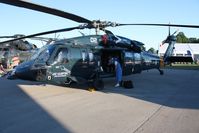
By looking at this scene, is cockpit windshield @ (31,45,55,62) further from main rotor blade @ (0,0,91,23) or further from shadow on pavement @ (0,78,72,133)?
shadow on pavement @ (0,78,72,133)

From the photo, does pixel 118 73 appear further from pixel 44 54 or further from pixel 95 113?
pixel 95 113

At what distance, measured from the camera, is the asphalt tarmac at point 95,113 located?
24.0 ft

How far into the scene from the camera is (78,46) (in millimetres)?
15375

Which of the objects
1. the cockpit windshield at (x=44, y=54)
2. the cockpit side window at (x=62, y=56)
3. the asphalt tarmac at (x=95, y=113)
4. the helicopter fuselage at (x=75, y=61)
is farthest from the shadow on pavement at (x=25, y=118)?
the cockpit side window at (x=62, y=56)

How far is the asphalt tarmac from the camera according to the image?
7.32m

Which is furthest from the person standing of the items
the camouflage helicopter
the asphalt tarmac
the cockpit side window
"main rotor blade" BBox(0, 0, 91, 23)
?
the asphalt tarmac

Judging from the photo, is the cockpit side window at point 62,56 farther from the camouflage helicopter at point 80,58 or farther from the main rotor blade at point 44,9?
the main rotor blade at point 44,9

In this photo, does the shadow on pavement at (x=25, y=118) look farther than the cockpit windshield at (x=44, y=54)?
No

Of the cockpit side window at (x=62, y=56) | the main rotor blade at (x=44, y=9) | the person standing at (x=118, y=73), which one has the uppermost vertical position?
the main rotor blade at (x=44, y=9)

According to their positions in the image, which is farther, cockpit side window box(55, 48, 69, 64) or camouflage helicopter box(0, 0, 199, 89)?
cockpit side window box(55, 48, 69, 64)

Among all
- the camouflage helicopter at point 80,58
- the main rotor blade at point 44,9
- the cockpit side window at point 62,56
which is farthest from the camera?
the cockpit side window at point 62,56

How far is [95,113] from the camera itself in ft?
29.6

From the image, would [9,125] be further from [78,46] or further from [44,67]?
[78,46]

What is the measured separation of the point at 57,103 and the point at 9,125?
10.6 ft
